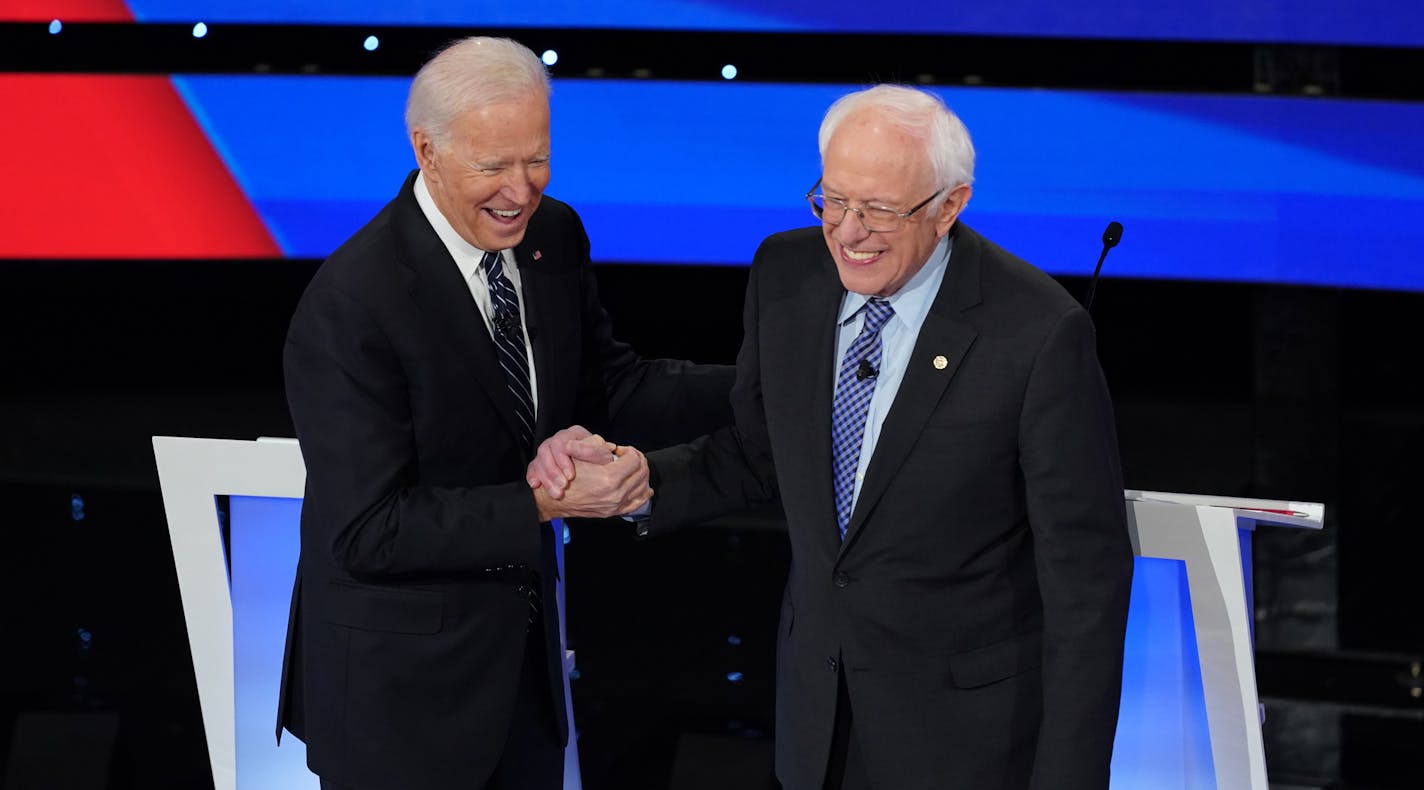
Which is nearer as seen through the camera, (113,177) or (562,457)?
(562,457)

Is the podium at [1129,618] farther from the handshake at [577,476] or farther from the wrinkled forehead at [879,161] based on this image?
the wrinkled forehead at [879,161]

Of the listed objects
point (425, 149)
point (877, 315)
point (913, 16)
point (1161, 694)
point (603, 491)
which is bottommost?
point (1161, 694)

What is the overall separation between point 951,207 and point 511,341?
67 centimetres

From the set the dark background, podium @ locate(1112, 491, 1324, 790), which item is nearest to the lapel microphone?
Result: podium @ locate(1112, 491, 1324, 790)

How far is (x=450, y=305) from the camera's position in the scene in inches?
86.7

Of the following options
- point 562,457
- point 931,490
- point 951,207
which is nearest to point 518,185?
point 562,457

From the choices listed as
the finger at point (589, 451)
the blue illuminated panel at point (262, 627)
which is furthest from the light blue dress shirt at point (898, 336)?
the blue illuminated panel at point (262, 627)

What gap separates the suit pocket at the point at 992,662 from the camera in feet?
6.52

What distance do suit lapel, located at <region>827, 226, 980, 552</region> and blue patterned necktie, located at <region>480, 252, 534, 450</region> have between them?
0.55 m

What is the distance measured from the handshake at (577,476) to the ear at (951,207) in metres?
0.56

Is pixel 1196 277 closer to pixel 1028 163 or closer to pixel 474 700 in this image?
pixel 1028 163

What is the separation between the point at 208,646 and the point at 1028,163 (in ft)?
9.06

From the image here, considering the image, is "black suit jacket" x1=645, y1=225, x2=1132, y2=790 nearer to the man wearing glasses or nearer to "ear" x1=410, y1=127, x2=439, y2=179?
the man wearing glasses

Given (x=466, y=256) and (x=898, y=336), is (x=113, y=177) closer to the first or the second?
(x=466, y=256)
